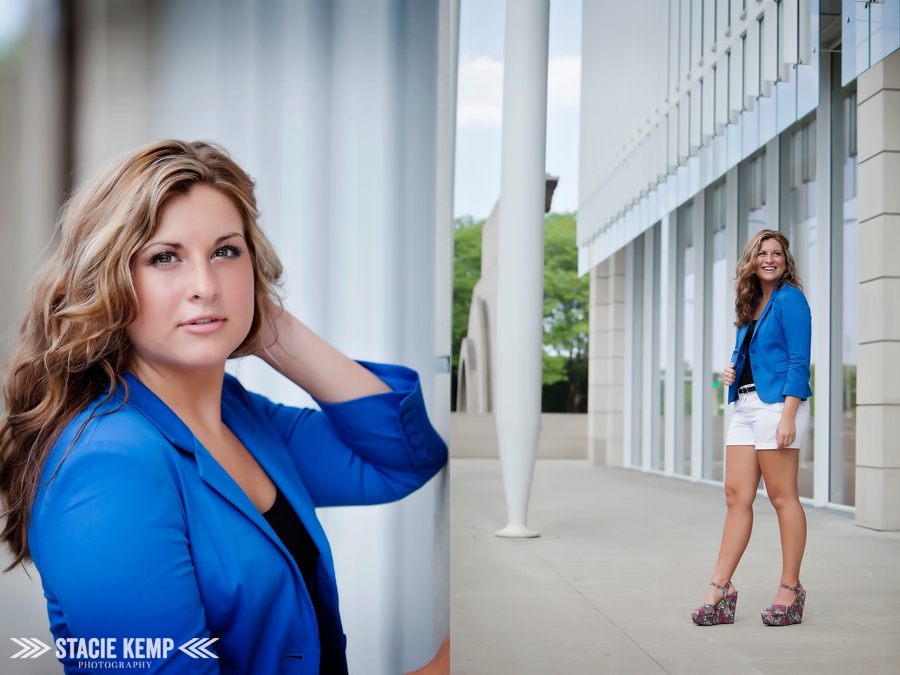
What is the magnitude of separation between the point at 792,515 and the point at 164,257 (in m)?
3.03

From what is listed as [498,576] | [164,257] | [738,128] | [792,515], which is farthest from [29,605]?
[738,128]

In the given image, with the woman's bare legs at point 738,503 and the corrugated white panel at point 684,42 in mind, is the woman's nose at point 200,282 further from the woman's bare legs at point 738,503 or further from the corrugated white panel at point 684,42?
the corrugated white panel at point 684,42

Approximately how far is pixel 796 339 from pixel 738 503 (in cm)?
75

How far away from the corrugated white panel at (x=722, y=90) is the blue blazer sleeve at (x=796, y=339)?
18.5ft

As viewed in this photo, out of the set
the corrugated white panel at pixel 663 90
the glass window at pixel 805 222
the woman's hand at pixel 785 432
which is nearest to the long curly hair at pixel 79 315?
the woman's hand at pixel 785 432

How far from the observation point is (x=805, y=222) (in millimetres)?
8852

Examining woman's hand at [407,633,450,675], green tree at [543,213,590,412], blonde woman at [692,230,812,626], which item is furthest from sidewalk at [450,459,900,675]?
green tree at [543,213,590,412]

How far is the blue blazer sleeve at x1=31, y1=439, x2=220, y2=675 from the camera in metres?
1.56

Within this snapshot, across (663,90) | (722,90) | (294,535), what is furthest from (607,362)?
(294,535)

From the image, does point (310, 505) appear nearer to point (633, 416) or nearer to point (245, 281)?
point (245, 281)

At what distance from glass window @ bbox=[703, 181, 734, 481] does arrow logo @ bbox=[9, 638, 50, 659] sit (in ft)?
32.7

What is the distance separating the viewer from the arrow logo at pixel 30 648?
171 centimetres

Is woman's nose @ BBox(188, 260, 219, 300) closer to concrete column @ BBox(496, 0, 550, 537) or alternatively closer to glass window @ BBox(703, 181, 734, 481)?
concrete column @ BBox(496, 0, 550, 537)

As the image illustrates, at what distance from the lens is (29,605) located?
1.71 meters
